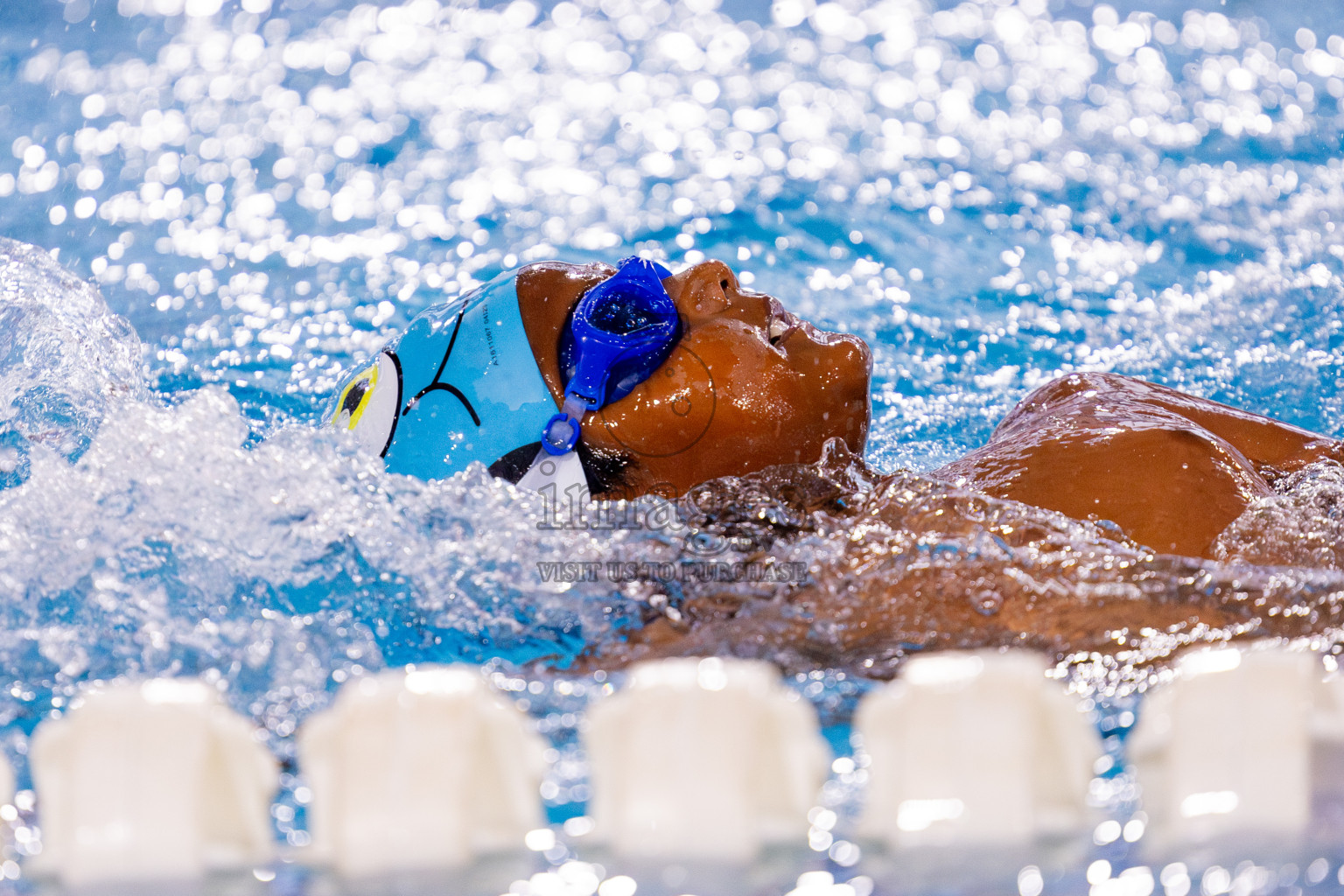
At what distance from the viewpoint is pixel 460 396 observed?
6.58 ft

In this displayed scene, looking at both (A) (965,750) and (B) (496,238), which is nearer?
(A) (965,750)

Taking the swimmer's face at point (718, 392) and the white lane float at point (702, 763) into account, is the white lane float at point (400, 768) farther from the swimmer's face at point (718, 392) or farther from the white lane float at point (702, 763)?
the swimmer's face at point (718, 392)

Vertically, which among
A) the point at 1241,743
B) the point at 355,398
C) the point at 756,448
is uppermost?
the point at 1241,743

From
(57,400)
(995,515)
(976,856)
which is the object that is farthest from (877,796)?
(57,400)

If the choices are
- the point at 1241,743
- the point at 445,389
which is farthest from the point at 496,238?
the point at 1241,743

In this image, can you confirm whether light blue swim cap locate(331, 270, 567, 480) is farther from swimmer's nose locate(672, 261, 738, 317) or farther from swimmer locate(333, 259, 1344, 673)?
swimmer's nose locate(672, 261, 738, 317)

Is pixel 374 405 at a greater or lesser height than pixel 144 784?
lesser

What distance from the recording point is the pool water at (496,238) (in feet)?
Result: 5.86

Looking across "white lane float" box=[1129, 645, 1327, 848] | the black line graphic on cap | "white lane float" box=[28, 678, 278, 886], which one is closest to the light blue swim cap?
the black line graphic on cap

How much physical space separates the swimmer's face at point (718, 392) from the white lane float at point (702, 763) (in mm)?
1087

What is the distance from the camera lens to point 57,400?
2.69m

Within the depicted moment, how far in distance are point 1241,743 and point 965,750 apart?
0.65ft

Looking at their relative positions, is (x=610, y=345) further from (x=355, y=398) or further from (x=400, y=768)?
(x=400, y=768)

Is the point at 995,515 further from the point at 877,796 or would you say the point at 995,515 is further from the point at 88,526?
the point at 88,526
